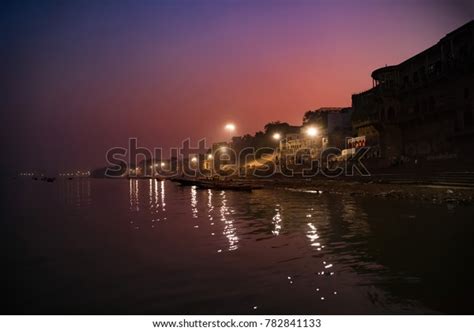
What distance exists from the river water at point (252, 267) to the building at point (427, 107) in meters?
23.1

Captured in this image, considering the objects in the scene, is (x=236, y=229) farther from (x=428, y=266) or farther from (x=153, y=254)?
(x=428, y=266)

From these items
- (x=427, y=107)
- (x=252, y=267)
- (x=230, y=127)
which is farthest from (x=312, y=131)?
(x=252, y=267)

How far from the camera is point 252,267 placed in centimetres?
1123

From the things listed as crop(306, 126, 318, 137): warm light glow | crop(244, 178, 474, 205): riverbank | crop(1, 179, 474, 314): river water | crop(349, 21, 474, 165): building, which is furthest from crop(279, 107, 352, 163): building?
crop(1, 179, 474, 314): river water

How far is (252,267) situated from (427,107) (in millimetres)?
42126

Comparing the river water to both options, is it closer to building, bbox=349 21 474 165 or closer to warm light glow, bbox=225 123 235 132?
building, bbox=349 21 474 165

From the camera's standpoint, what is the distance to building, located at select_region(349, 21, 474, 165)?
38.5m

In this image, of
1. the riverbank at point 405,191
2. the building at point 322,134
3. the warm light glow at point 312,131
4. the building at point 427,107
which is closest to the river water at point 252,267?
the riverbank at point 405,191

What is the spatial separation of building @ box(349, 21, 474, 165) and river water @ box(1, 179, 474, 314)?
908 inches

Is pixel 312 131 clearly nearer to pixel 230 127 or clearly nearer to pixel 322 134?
pixel 322 134

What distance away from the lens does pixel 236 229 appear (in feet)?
61.3

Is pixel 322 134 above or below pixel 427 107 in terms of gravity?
above

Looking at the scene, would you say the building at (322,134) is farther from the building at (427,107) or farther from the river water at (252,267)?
the river water at (252,267)

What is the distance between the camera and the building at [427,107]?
38494 millimetres
